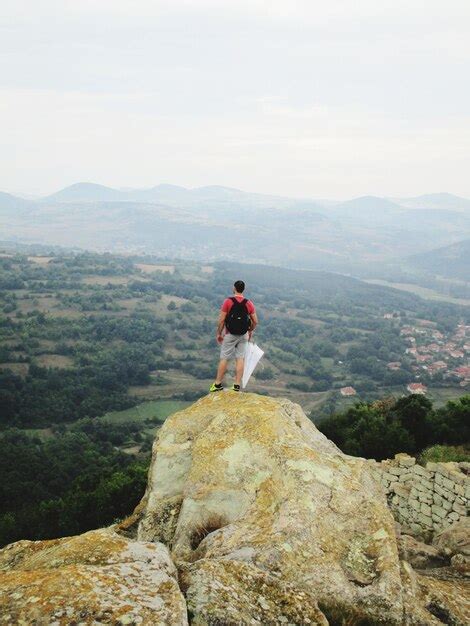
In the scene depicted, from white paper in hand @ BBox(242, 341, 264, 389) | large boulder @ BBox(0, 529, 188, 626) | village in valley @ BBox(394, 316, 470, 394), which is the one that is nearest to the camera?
large boulder @ BBox(0, 529, 188, 626)

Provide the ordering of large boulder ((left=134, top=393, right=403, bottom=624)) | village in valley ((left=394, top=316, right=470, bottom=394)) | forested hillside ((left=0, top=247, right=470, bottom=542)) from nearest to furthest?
large boulder ((left=134, top=393, right=403, bottom=624)), forested hillside ((left=0, top=247, right=470, bottom=542)), village in valley ((left=394, top=316, right=470, bottom=394))

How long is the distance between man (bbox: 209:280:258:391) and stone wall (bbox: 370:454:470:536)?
6930mm

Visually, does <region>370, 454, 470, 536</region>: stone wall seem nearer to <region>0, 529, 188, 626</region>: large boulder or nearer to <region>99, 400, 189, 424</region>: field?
<region>0, 529, 188, 626</region>: large boulder

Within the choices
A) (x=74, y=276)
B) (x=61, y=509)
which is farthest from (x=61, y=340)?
(x=61, y=509)

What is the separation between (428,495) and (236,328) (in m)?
8.20

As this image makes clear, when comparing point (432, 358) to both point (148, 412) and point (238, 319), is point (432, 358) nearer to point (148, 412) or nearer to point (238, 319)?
point (148, 412)

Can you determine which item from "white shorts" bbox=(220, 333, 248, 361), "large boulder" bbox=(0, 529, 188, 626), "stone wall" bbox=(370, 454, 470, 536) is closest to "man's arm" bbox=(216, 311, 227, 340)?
"white shorts" bbox=(220, 333, 248, 361)

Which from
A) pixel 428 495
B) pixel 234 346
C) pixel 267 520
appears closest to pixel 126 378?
pixel 428 495

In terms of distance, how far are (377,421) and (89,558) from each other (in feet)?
81.2

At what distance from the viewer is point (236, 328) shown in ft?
39.8

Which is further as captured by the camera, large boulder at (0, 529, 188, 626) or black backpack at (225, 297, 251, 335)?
black backpack at (225, 297, 251, 335)

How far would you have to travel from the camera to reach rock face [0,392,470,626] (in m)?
5.20

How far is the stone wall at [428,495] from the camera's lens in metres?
14.9

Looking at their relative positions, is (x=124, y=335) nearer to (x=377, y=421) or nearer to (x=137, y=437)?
(x=137, y=437)
